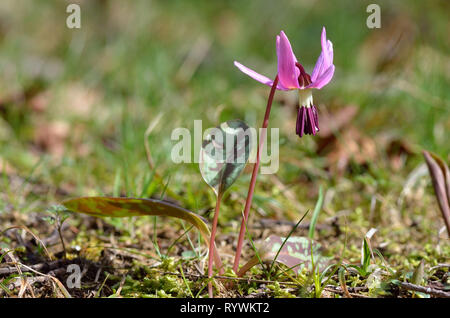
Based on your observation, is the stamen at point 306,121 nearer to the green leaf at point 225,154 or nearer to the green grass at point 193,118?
the green leaf at point 225,154

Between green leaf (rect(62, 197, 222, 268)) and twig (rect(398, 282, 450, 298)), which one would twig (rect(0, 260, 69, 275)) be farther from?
twig (rect(398, 282, 450, 298))

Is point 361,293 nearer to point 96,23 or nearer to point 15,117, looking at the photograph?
point 15,117

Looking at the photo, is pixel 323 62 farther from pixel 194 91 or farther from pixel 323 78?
pixel 194 91

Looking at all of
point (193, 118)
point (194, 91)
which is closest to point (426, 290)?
point (193, 118)

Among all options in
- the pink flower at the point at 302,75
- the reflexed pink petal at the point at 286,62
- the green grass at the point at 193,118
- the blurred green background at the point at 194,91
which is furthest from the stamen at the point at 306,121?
the blurred green background at the point at 194,91

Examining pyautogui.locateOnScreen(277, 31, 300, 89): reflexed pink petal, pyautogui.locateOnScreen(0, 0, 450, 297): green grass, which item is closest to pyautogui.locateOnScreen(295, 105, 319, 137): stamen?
pyautogui.locateOnScreen(277, 31, 300, 89): reflexed pink petal
